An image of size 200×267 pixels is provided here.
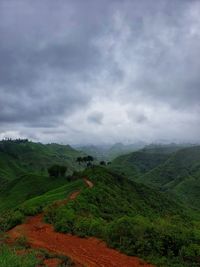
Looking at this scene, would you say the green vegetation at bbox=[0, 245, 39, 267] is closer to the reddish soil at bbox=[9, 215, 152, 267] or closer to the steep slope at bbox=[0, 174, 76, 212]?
the reddish soil at bbox=[9, 215, 152, 267]

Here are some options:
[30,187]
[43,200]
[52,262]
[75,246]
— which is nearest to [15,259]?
[52,262]

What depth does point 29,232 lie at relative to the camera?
3300 cm

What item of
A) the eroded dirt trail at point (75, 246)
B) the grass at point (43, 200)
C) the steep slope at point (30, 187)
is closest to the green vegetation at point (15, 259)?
the eroded dirt trail at point (75, 246)

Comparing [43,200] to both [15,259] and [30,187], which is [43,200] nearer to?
[15,259]

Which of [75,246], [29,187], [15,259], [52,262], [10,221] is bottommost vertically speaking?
[75,246]

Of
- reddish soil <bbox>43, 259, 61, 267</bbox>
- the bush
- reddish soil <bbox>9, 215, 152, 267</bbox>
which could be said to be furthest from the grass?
reddish soil <bbox>43, 259, 61, 267</bbox>

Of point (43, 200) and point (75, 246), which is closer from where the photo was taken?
point (75, 246)

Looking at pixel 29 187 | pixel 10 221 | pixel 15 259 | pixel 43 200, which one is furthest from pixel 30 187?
pixel 15 259

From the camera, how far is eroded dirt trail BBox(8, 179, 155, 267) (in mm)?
22984

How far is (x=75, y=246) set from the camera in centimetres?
2731

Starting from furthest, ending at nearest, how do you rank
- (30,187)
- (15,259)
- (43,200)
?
(30,187) < (43,200) < (15,259)

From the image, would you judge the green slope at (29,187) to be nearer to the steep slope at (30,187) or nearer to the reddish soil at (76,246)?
the steep slope at (30,187)

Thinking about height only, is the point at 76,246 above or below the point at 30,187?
below

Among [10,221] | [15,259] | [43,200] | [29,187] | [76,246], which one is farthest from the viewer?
[29,187]
